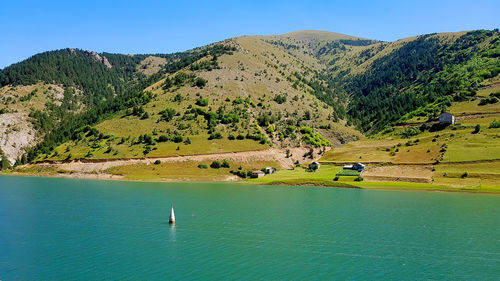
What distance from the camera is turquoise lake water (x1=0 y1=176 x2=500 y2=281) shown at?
29625mm

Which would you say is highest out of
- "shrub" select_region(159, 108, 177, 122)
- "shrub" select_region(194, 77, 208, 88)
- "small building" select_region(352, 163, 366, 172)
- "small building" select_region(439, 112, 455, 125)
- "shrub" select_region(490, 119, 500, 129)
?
"shrub" select_region(194, 77, 208, 88)

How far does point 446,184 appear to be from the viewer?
8575 cm

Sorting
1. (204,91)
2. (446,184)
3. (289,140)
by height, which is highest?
(204,91)

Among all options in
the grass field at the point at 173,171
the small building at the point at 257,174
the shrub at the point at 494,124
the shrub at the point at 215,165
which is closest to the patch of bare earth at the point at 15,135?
the grass field at the point at 173,171

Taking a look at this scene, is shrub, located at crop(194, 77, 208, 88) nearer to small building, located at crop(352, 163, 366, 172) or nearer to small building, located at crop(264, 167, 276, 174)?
small building, located at crop(264, 167, 276, 174)

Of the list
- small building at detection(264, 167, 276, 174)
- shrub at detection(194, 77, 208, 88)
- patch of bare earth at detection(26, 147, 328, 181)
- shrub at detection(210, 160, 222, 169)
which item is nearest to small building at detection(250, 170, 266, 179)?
small building at detection(264, 167, 276, 174)

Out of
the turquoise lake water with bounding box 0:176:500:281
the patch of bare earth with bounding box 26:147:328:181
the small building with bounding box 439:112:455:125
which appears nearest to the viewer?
the turquoise lake water with bounding box 0:176:500:281

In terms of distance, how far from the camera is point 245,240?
3834 cm

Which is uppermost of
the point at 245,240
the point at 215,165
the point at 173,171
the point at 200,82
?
the point at 200,82

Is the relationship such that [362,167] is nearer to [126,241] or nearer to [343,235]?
[343,235]

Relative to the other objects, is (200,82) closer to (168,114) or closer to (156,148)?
(168,114)

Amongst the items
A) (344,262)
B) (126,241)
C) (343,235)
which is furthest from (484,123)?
(126,241)

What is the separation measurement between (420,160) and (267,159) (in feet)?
167

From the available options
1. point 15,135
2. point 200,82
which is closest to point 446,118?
point 200,82
